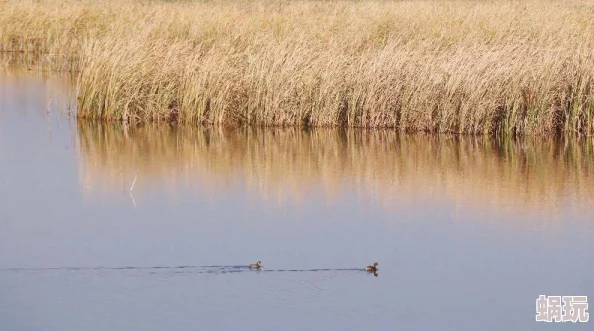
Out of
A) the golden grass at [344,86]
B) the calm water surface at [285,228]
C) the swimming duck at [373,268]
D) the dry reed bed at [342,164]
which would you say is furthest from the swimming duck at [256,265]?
the golden grass at [344,86]

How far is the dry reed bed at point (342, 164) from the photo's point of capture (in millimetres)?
8703

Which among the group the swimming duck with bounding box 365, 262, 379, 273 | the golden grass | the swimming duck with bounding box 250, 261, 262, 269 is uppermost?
the golden grass

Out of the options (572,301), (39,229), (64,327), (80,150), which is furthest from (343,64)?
(64,327)

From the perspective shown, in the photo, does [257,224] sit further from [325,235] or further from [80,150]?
[80,150]

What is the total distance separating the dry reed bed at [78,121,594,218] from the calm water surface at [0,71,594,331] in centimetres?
3

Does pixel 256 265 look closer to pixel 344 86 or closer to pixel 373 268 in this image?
pixel 373 268

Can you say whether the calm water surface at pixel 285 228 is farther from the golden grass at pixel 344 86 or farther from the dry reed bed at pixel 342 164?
the golden grass at pixel 344 86

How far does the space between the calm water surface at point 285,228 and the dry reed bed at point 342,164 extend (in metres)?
0.03

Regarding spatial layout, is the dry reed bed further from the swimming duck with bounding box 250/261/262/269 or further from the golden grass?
the swimming duck with bounding box 250/261/262/269

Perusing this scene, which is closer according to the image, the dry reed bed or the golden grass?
the dry reed bed

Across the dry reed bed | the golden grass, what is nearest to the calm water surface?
the dry reed bed

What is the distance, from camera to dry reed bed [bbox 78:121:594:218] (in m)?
8.70

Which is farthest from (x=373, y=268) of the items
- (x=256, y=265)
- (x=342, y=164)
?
(x=342, y=164)

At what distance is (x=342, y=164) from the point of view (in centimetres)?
988
